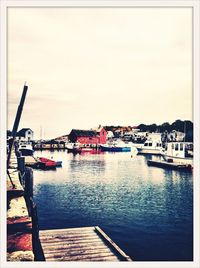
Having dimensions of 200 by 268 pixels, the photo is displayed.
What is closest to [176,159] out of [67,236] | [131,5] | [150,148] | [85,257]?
[150,148]

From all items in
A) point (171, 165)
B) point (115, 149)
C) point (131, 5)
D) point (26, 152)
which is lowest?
point (171, 165)

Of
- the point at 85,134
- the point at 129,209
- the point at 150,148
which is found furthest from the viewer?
the point at 150,148

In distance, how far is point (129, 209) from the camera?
24.7 feet

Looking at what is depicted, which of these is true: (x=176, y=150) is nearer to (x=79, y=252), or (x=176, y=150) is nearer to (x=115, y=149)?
(x=115, y=149)

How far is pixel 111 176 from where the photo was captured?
12.7 metres

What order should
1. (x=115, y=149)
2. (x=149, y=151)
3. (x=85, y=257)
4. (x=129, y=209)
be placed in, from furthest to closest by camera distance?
(x=115, y=149)
(x=149, y=151)
(x=129, y=209)
(x=85, y=257)

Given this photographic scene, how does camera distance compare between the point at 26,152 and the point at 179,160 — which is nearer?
the point at 179,160

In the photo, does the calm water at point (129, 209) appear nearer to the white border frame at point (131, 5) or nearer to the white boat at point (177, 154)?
the white border frame at point (131, 5)

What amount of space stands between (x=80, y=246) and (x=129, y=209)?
132 inches

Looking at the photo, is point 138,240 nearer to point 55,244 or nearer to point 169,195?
point 55,244

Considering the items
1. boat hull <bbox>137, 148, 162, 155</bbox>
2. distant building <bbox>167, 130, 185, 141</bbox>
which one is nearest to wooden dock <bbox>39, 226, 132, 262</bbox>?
distant building <bbox>167, 130, 185, 141</bbox>

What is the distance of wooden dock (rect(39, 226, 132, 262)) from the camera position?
4.02 metres

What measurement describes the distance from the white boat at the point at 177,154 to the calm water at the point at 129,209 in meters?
3.14

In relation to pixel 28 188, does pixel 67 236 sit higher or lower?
lower
